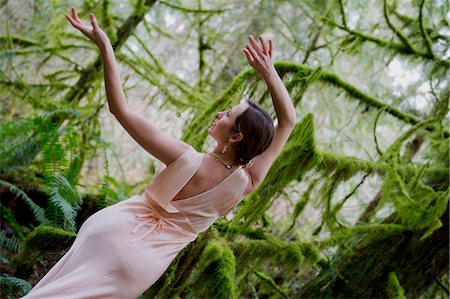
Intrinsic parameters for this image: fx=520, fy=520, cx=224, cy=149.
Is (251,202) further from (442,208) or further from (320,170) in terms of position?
(442,208)

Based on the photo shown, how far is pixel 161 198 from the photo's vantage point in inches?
85.0

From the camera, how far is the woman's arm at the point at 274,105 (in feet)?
7.45

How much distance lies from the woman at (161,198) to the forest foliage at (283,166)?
0.76 metres

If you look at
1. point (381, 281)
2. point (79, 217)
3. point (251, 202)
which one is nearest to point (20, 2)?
point (79, 217)

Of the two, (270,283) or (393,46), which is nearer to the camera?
(270,283)

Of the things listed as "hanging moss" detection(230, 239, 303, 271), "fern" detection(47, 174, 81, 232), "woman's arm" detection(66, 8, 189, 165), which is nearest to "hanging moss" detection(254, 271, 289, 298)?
"hanging moss" detection(230, 239, 303, 271)

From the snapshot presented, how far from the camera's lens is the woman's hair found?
2.12 meters

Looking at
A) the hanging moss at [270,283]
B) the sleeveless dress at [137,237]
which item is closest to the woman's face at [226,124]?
the sleeveless dress at [137,237]

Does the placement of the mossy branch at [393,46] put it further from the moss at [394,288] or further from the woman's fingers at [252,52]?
the woman's fingers at [252,52]

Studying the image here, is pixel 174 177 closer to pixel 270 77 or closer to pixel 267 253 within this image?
pixel 270 77

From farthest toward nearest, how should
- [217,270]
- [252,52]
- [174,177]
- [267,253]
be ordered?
[267,253] → [217,270] → [252,52] → [174,177]

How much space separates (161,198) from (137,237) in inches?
7.3

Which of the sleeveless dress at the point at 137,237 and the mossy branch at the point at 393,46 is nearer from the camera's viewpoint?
the sleeveless dress at the point at 137,237

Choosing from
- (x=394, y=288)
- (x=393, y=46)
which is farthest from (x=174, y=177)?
(x=393, y=46)
